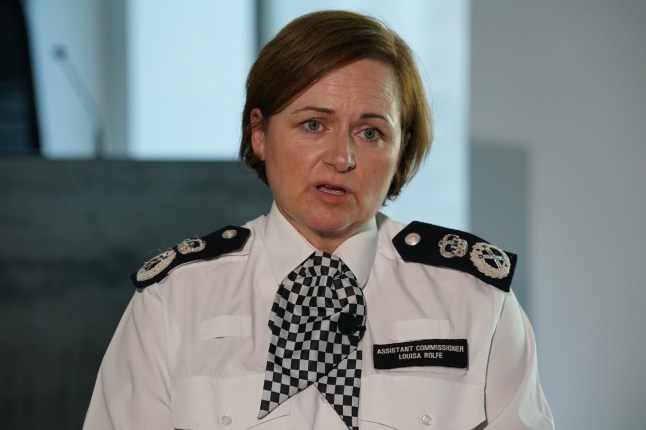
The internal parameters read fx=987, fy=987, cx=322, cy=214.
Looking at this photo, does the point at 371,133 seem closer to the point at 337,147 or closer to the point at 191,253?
the point at 337,147

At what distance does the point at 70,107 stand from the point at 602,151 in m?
4.17

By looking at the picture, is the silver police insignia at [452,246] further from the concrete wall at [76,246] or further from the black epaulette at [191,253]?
the concrete wall at [76,246]

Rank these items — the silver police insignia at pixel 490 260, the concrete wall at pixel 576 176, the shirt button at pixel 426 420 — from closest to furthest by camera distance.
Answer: the shirt button at pixel 426 420 < the silver police insignia at pixel 490 260 < the concrete wall at pixel 576 176

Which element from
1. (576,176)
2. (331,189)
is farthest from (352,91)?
(576,176)

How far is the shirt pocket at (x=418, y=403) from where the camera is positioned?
68.2 inches

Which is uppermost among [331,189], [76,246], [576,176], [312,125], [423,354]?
[312,125]

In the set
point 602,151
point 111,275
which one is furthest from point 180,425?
point 602,151

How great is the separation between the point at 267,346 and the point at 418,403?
29 cm

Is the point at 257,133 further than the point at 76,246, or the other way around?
the point at 76,246

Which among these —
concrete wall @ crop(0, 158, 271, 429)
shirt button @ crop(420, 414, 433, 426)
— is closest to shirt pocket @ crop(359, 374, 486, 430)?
shirt button @ crop(420, 414, 433, 426)

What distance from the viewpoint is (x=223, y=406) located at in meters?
1.74

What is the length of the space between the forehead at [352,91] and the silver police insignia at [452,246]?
0.28 metres

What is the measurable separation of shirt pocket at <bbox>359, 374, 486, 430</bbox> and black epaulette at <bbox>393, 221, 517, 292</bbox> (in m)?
0.22

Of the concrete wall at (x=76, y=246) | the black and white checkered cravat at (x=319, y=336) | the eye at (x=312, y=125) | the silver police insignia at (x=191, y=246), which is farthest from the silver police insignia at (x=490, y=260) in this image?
the concrete wall at (x=76, y=246)
